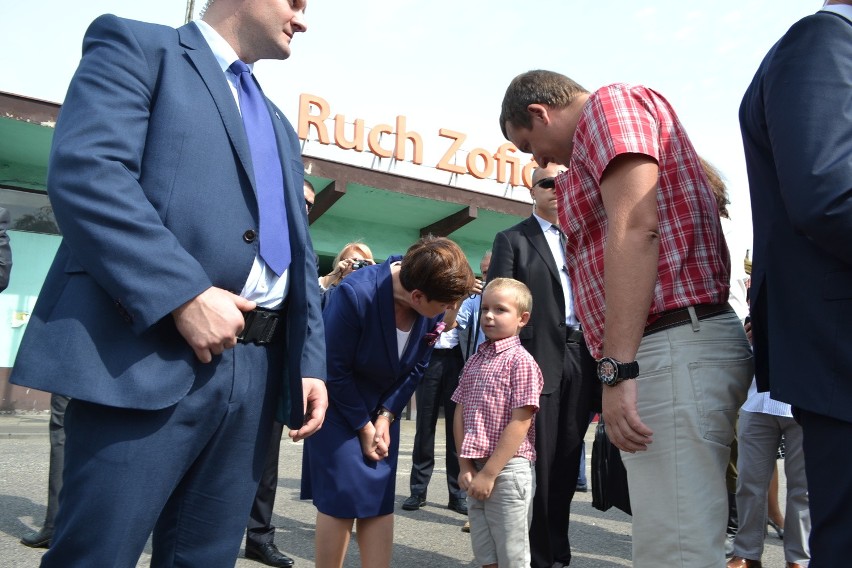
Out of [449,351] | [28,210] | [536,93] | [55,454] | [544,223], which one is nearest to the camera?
[536,93]

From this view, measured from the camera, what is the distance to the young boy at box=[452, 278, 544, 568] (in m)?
3.20

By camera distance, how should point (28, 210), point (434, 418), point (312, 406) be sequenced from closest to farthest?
point (312, 406)
point (434, 418)
point (28, 210)

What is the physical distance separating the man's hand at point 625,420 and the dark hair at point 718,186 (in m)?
0.78

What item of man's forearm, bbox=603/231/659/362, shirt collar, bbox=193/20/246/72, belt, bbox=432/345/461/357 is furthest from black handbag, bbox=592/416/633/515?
belt, bbox=432/345/461/357

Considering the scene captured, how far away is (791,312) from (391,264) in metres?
2.15

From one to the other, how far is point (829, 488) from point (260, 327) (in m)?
1.34

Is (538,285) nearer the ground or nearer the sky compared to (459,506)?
nearer the sky

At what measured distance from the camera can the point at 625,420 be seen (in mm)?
1864

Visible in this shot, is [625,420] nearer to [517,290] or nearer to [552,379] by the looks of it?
[517,290]

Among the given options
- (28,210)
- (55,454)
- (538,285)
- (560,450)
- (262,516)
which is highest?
(28,210)

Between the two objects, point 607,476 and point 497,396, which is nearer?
point 607,476

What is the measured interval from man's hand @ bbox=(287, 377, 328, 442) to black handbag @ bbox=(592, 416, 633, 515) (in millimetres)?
909

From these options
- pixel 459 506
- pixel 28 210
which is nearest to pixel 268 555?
pixel 459 506

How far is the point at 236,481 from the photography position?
1804 millimetres
